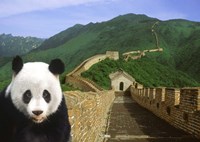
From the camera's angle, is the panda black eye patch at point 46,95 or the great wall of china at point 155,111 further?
the great wall of china at point 155,111

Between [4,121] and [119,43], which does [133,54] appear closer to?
[119,43]

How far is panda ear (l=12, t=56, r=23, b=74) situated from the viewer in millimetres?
3296

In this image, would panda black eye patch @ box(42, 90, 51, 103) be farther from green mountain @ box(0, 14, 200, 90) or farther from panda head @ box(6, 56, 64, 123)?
green mountain @ box(0, 14, 200, 90)

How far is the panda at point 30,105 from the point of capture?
3273 mm

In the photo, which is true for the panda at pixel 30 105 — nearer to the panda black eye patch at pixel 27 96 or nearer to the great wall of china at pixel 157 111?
the panda black eye patch at pixel 27 96

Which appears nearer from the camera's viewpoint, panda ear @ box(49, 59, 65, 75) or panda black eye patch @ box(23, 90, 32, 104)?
panda black eye patch @ box(23, 90, 32, 104)

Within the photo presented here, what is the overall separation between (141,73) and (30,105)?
79.4m

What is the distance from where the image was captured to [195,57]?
122938mm

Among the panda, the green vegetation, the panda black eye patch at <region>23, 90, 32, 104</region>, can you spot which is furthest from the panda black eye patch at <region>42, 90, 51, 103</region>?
the green vegetation

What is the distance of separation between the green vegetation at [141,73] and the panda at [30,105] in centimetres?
6438

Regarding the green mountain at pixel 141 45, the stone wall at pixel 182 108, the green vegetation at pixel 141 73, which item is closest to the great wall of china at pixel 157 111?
the stone wall at pixel 182 108

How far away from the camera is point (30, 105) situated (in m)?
3.19

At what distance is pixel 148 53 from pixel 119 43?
63.8ft

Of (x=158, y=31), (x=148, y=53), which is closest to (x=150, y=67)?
(x=148, y=53)
